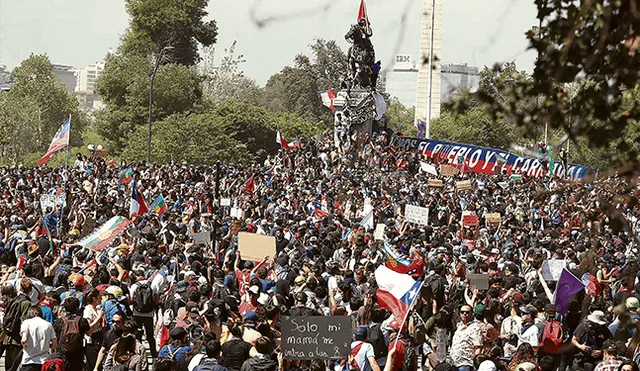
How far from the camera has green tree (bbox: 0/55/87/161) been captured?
80.9 metres

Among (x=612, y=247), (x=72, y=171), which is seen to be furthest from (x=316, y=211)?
(x=72, y=171)

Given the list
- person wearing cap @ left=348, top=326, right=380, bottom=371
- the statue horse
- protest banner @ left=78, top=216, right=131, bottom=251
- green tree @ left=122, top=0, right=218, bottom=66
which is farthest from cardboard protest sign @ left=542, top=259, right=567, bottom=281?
green tree @ left=122, top=0, right=218, bottom=66

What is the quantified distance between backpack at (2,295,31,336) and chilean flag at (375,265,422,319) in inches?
150

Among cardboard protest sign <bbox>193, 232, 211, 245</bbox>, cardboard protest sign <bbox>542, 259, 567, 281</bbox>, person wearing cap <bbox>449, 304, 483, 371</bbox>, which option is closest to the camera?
person wearing cap <bbox>449, 304, 483, 371</bbox>

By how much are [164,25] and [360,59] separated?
3306 centimetres

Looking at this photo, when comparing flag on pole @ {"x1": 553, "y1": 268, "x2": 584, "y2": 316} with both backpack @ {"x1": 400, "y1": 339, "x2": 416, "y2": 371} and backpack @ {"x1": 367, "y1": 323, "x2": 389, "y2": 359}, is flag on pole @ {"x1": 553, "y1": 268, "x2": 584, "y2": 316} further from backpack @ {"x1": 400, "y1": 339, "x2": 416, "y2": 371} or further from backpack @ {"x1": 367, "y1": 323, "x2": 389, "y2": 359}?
backpack @ {"x1": 400, "y1": 339, "x2": 416, "y2": 371}

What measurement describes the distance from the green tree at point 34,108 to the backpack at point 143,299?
65846 mm

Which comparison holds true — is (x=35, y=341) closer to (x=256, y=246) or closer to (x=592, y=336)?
(x=592, y=336)

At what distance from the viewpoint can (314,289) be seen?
14008mm

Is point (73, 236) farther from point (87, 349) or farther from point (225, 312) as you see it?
point (225, 312)

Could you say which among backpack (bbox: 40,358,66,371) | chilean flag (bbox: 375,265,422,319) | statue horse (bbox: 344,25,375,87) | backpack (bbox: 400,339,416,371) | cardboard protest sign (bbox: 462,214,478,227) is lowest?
cardboard protest sign (bbox: 462,214,478,227)

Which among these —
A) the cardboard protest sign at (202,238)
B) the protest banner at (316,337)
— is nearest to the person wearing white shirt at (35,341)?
the protest banner at (316,337)

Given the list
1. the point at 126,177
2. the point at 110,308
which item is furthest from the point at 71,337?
the point at 126,177

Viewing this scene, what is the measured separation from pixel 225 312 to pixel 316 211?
1638 cm
